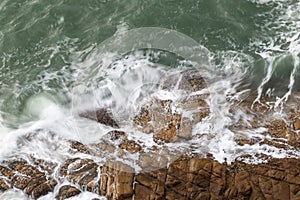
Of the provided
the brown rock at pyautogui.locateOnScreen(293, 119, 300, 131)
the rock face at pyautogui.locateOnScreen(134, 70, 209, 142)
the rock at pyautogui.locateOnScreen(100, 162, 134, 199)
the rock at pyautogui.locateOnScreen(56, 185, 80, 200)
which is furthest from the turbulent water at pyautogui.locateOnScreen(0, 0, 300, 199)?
the rock at pyautogui.locateOnScreen(100, 162, 134, 199)

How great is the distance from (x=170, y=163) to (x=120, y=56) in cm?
480

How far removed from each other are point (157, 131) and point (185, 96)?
1.39 meters

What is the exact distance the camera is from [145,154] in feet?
30.1

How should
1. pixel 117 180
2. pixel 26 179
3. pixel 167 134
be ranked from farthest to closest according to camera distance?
1. pixel 167 134
2. pixel 26 179
3. pixel 117 180

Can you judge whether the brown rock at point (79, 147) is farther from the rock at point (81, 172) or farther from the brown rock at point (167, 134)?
the brown rock at point (167, 134)

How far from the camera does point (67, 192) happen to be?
8.87 m

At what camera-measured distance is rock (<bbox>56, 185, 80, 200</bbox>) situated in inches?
347

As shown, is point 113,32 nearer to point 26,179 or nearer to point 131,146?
point 131,146

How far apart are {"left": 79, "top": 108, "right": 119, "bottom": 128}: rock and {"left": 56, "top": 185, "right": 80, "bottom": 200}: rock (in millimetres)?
2045

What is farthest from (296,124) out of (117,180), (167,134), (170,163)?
(117,180)

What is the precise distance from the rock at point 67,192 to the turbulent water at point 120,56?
1.07m

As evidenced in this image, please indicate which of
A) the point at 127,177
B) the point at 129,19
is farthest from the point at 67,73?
the point at 127,177

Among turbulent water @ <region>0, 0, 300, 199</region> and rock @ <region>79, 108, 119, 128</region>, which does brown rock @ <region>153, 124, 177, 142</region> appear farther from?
rock @ <region>79, 108, 119, 128</region>

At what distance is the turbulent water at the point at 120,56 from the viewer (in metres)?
10.6
